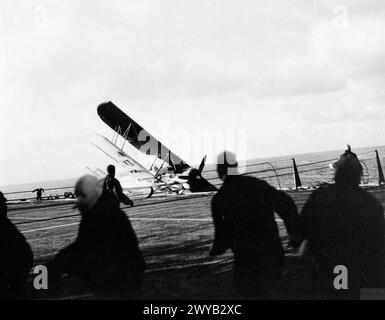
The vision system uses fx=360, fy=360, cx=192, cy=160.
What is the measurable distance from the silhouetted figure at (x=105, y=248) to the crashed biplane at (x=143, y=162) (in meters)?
13.9

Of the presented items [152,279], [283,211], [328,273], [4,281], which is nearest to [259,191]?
[283,211]

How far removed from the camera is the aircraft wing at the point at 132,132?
893 inches

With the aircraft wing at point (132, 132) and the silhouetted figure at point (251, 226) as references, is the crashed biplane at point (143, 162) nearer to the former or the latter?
the aircraft wing at point (132, 132)

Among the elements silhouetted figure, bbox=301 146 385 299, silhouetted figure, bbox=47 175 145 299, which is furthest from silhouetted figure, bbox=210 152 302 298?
silhouetted figure, bbox=47 175 145 299

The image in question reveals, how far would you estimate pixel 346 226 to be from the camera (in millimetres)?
3713

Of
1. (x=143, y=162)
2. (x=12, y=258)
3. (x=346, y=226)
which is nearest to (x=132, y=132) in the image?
(x=143, y=162)

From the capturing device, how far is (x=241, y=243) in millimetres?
3887

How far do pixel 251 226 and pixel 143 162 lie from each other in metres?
20.4

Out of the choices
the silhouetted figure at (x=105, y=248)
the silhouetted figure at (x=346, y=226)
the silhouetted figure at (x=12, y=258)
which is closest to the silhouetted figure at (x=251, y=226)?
the silhouetted figure at (x=346, y=226)

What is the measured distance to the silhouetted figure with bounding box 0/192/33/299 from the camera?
4.45m

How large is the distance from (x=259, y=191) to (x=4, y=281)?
11.7 feet

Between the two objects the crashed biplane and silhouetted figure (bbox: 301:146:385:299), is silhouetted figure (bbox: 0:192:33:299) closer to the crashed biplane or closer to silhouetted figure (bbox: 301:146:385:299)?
silhouetted figure (bbox: 301:146:385:299)

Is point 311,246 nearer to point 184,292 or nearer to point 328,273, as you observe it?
point 328,273
